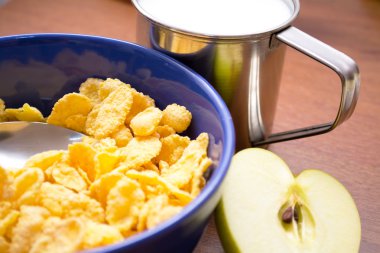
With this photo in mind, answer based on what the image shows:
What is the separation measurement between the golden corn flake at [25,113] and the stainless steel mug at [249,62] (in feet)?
0.55

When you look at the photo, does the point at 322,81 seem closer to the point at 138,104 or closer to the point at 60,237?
the point at 138,104

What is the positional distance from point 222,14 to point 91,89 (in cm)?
21

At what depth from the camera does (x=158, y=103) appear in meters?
0.64

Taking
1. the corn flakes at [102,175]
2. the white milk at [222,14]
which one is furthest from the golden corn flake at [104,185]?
the white milk at [222,14]

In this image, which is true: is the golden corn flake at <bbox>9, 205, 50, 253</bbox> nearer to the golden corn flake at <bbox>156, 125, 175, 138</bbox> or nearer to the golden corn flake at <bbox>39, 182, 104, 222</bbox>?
the golden corn flake at <bbox>39, 182, 104, 222</bbox>

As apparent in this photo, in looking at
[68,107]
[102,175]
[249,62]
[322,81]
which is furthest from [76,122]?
[322,81]

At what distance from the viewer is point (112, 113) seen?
0.59m

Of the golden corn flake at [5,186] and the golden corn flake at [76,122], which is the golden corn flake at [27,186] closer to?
the golden corn flake at [5,186]

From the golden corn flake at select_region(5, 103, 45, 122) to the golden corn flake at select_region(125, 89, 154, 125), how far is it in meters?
0.11

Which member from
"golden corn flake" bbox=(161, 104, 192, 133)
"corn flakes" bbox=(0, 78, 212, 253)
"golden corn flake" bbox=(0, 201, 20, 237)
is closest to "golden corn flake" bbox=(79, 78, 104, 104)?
"corn flakes" bbox=(0, 78, 212, 253)

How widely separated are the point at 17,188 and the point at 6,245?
6 cm

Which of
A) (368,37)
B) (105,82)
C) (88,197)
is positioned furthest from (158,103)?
(368,37)

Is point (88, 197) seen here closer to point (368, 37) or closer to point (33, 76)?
point (33, 76)

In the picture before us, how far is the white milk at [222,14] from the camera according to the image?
0.64m
